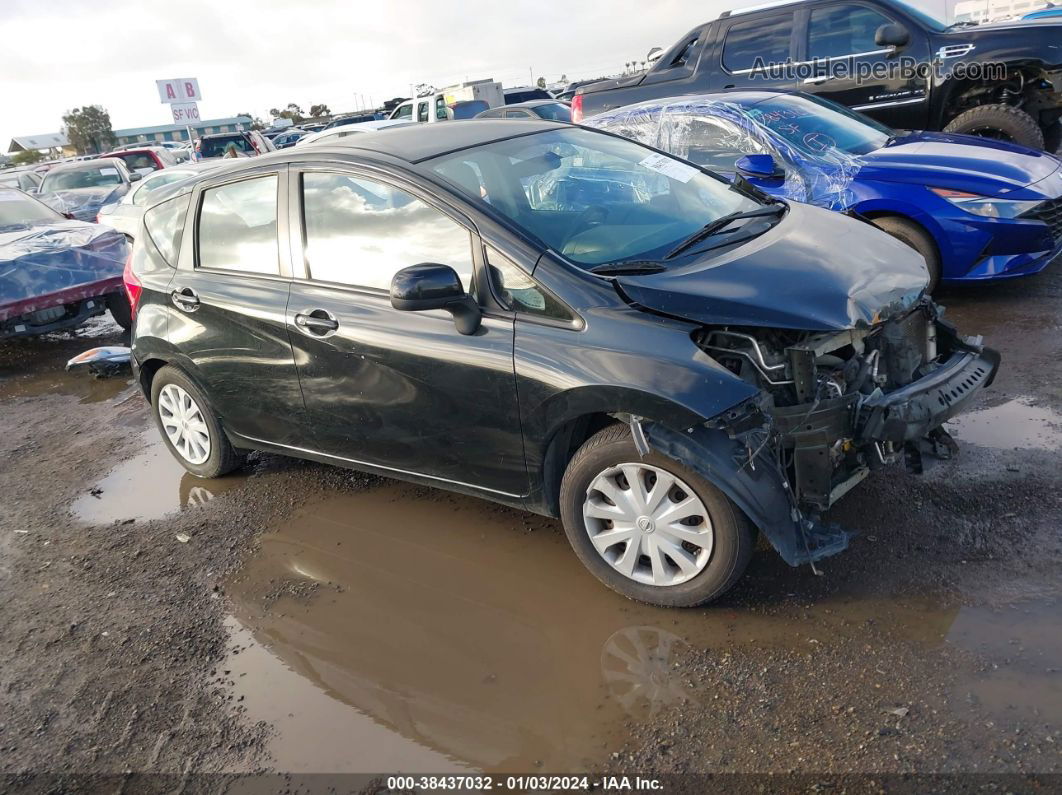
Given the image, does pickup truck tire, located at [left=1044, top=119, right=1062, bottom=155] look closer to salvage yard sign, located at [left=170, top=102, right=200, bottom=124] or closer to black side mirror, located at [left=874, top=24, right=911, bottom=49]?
black side mirror, located at [left=874, top=24, right=911, bottom=49]

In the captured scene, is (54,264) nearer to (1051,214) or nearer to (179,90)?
(1051,214)

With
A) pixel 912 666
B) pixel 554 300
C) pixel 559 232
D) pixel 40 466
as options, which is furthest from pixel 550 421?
pixel 40 466

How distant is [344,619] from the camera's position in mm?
3422

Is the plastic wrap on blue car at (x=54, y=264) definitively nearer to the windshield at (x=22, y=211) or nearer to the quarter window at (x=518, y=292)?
the windshield at (x=22, y=211)

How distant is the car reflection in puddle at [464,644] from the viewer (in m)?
2.70

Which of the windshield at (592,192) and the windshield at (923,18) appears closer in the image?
the windshield at (592,192)

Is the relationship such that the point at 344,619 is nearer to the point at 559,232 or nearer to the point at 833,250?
the point at 559,232

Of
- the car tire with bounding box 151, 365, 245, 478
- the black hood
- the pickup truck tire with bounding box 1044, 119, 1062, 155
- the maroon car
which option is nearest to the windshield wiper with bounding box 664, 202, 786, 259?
the black hood

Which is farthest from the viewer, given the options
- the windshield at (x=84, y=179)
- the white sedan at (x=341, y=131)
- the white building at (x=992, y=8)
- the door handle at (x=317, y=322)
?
the white building at (x=992, y=8)

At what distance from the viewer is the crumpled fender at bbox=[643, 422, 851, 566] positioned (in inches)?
111

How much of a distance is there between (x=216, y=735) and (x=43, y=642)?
124cm

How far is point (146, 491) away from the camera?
4.96m

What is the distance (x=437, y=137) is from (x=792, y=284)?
189 cm

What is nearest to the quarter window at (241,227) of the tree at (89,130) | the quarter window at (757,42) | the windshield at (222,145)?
the quarter window at (757,42)
